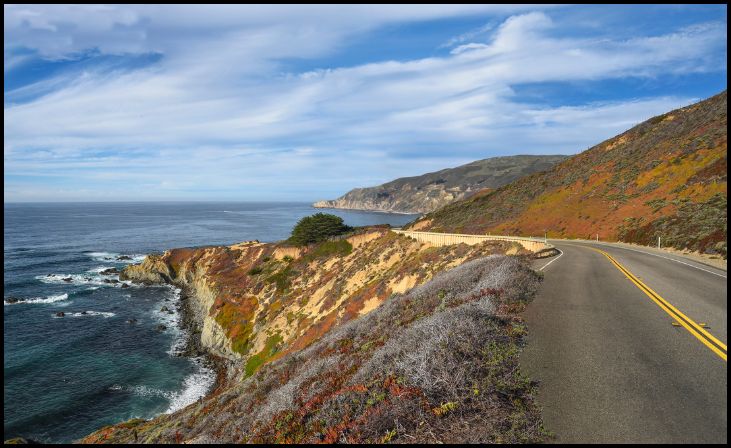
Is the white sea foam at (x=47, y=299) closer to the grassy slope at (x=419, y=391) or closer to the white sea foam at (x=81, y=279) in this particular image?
the white sea foam at (x=81, y=279)

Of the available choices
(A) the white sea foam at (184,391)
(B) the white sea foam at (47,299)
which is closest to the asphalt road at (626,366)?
(A) the white sea foam at (184,391)

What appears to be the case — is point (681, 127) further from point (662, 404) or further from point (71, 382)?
point (71, 382)

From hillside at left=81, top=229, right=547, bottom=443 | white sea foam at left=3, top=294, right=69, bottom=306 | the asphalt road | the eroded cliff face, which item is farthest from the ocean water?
the asphalt road

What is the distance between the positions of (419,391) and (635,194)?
5736 cm

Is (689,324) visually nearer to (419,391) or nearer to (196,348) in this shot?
(419,391)

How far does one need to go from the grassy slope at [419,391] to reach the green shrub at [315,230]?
43524 mm

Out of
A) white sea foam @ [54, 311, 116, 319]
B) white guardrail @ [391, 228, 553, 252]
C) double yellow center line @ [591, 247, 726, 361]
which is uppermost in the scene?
white guardrail @ [391, 228, 553, 252]

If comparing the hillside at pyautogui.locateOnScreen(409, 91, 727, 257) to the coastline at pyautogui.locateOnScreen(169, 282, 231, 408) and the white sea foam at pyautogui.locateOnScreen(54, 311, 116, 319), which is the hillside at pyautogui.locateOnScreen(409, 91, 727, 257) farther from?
the white sea foam at pyautogui.locateOnScreen(54, 311, 116, 319)

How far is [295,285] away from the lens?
48.1 m

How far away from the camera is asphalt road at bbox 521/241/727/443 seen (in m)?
5.72

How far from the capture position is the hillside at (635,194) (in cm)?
3544

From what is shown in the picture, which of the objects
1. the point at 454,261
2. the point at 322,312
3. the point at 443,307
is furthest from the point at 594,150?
the point at 443,307

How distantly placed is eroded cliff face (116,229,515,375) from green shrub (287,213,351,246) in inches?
67.3

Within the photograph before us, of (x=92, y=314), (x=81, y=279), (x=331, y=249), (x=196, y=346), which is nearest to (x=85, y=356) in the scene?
(x=196, y=346)
